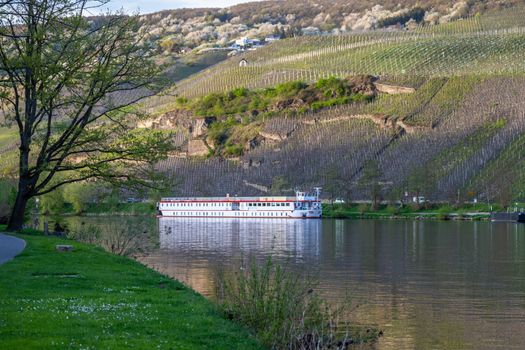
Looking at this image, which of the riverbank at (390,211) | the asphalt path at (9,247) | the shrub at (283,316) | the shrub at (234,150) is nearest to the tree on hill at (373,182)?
the riverbank at (390,211)

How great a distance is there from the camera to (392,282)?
36250 millimetres

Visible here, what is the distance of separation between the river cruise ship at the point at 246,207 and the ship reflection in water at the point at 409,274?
152 feet

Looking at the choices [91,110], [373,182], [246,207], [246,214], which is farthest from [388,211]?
[91,110]

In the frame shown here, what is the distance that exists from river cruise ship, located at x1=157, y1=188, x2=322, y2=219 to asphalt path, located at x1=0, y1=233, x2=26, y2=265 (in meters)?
83.2

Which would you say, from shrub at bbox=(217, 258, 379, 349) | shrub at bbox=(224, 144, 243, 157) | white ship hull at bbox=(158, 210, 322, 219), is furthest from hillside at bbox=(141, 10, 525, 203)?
shrub at bbox=(217, 258, 379, 349)

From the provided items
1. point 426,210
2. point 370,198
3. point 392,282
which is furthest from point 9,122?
point 370,198

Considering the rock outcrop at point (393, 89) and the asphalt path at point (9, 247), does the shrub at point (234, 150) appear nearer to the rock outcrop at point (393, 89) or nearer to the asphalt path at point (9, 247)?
the rock outcrop at point (393, 89)

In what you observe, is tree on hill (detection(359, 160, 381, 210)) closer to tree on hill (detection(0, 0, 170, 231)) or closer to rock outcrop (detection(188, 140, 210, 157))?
rock outcrop (detection(188, 140, 210, 157))

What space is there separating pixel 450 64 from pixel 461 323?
137 metres

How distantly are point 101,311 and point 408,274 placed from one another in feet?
77.0

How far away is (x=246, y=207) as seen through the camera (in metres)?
126

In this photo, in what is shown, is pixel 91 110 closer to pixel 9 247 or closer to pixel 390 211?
pixel 9 247

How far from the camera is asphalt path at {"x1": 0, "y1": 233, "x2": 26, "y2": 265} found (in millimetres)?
27291

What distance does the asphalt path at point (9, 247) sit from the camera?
27.3 metres
